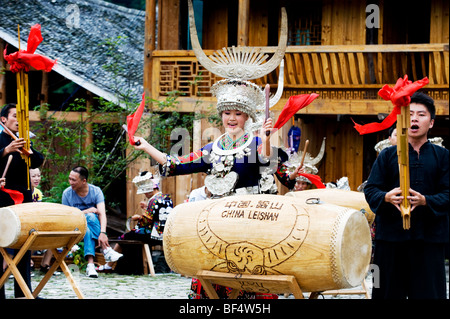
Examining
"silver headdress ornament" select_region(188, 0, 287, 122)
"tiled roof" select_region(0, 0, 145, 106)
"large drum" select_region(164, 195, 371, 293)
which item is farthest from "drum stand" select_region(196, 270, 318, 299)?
"tiled roof" select_region(0, 0, 145, 106)

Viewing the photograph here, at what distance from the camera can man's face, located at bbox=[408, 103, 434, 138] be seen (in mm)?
4445

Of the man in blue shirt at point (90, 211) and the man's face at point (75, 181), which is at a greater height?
the man's face at point (75, 181)

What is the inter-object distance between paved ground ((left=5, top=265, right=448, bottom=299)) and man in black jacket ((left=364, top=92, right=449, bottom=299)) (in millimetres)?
3320

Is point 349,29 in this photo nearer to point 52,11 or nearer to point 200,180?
point 200,180

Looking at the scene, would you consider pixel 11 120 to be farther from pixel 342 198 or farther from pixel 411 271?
pixel 411 271

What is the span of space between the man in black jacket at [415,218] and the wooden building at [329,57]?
221 inches

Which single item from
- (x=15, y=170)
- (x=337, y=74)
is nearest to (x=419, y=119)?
(x=15, y=170)

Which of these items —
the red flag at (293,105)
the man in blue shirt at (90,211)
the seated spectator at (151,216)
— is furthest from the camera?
the man in blue shirt at (90,211)

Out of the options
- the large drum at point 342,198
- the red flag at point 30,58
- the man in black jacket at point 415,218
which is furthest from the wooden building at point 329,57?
the man in black jacket at point 415,218

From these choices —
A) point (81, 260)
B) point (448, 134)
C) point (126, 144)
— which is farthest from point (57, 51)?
point (448, 134)

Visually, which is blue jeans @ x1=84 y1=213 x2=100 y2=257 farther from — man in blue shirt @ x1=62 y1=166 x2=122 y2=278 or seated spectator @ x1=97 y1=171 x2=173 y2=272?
seated spectator @ x1=97 y1=171 x2=173 y2=272

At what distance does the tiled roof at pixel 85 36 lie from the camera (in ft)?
44.3

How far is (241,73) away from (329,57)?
667 centimetres

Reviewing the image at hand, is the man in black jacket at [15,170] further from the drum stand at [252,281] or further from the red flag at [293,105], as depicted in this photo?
the drum stand at [252,281]
